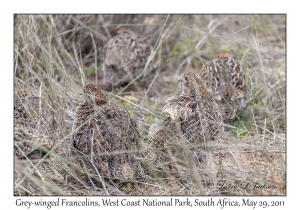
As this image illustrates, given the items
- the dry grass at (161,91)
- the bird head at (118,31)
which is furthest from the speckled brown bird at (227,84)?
the bird head at (118,31)

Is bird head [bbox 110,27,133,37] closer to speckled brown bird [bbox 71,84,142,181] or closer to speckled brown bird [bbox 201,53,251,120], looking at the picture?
speckled brown bird [bbox 201,53,251,120]

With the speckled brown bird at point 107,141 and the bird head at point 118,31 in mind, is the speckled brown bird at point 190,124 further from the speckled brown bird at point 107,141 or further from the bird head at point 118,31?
the bird head at point 118,31

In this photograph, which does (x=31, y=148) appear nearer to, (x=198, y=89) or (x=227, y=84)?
(x=198, y=89)

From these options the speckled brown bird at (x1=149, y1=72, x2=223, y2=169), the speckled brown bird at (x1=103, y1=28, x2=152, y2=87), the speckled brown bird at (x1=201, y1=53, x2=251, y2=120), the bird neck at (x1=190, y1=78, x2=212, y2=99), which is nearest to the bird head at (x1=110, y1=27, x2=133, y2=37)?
the speckled brown bird at (x1=103, y1=28, x2=152, y2=87)

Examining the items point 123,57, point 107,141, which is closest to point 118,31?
point 123,57

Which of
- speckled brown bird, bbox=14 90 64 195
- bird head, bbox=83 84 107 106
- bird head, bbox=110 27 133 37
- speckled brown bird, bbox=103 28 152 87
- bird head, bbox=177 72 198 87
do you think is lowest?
speckled brown bird, bbox=14 90 64 195

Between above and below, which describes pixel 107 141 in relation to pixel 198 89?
below
